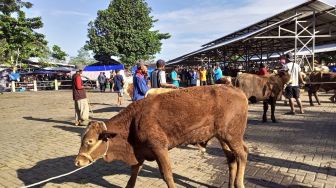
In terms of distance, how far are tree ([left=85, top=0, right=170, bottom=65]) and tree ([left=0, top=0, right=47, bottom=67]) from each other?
6202mm

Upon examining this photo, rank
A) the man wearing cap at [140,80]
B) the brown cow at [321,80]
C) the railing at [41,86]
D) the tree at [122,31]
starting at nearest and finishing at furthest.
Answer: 1. the man wearing cap at [140,80]
2. the brown cow at [321,80]
3. the railing at [41,86]
4. the tree at [122,31]

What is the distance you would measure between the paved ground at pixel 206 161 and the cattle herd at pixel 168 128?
3.31 feet

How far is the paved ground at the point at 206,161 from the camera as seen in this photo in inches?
201

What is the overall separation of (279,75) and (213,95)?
6560mm

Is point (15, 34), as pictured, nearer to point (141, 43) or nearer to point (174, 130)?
point (141, 43)

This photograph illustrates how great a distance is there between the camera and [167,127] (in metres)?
4.05

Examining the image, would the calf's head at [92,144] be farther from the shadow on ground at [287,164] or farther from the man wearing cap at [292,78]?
the man wearing cap at [292,78]

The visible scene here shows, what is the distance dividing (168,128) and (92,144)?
3.12 feet

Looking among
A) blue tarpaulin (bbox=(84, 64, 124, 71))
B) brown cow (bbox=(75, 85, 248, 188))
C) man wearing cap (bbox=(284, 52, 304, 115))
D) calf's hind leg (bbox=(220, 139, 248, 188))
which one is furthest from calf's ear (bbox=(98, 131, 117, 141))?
blue tarpaulin (bbox=(84, 64, 124, 71))

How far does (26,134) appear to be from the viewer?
964 cm

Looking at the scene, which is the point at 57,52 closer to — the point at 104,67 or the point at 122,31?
the point at 122,31

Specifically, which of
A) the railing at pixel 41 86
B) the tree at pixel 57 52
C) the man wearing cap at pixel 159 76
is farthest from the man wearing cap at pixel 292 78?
the tree at pixel 57 52

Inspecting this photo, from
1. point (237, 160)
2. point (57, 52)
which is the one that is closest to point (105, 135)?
point (237, 160)

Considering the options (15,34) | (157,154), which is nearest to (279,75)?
(157,154)
